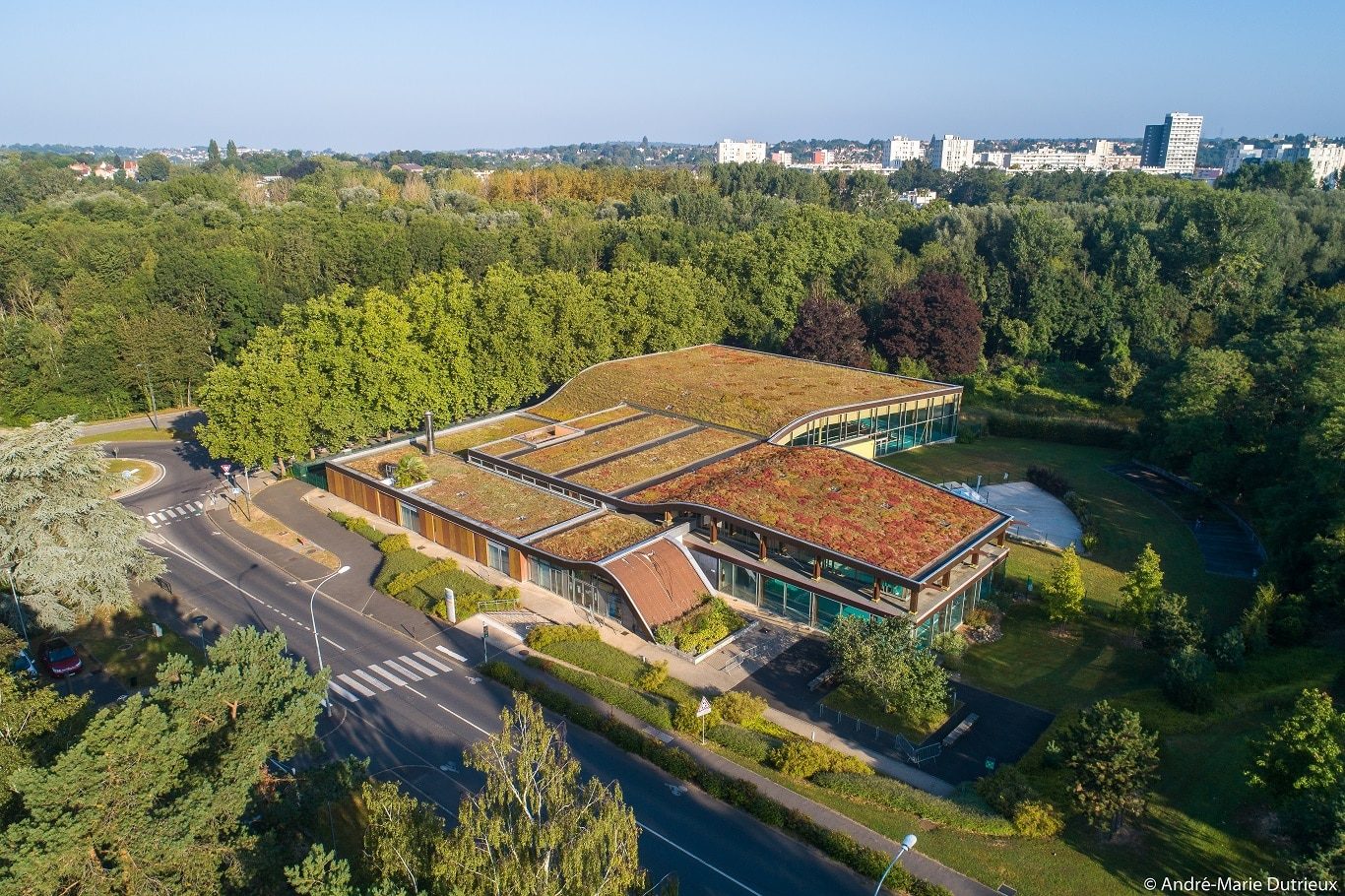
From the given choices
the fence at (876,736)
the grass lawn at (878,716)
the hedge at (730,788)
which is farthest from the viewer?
the grass lawn at (878,716)

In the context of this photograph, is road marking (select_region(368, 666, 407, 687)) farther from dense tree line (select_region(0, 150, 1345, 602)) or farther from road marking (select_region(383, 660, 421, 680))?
dense tree line (select_region(0, 150, 1345, 602))


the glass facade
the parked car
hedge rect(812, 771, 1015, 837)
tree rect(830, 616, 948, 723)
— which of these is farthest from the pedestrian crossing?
the glass facade

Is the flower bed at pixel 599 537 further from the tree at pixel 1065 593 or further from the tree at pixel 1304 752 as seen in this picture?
the tree at pixel 1304 752

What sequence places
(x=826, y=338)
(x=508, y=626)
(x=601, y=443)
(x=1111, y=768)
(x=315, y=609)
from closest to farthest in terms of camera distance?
(x=1111, y=768)
(x=508, y=626)
(x=315, y=609)
(x=601, y=443)
(x=826, y=338)

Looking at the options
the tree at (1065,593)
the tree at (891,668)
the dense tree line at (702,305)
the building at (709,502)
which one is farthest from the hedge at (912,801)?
the dense tree line at (702,305)

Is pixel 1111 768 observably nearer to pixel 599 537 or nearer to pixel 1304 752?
pixel 1304 752

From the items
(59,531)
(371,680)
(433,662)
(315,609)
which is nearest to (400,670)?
(371,680)
